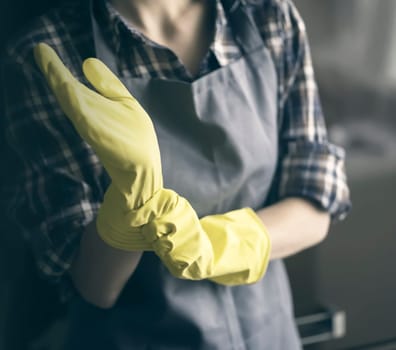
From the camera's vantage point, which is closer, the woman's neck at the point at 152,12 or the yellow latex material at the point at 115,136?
the yellow latex material at the point at 115,136

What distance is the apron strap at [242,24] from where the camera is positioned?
77cm

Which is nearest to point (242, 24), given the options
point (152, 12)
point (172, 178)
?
point (152, 12)

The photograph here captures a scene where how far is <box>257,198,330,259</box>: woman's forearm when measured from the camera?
78 cm

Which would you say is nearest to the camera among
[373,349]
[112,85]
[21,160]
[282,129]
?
[112,85]

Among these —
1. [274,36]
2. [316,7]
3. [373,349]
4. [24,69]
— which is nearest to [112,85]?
[24,69]

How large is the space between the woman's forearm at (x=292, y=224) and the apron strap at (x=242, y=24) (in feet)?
0.68

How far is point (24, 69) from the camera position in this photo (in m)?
0.70

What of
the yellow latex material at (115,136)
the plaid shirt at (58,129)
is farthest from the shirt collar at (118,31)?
the yellow latex material at (115,136)

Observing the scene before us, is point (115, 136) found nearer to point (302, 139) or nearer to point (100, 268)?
point (100, 268)

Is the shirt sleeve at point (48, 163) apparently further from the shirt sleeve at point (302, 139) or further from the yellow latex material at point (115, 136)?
the shirt sleeve at point (302, 139)

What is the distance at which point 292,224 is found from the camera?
79 cm

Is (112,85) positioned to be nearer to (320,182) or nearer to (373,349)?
(320,182)

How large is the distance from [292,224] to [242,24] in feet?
0.87

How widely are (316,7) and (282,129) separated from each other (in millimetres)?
212
